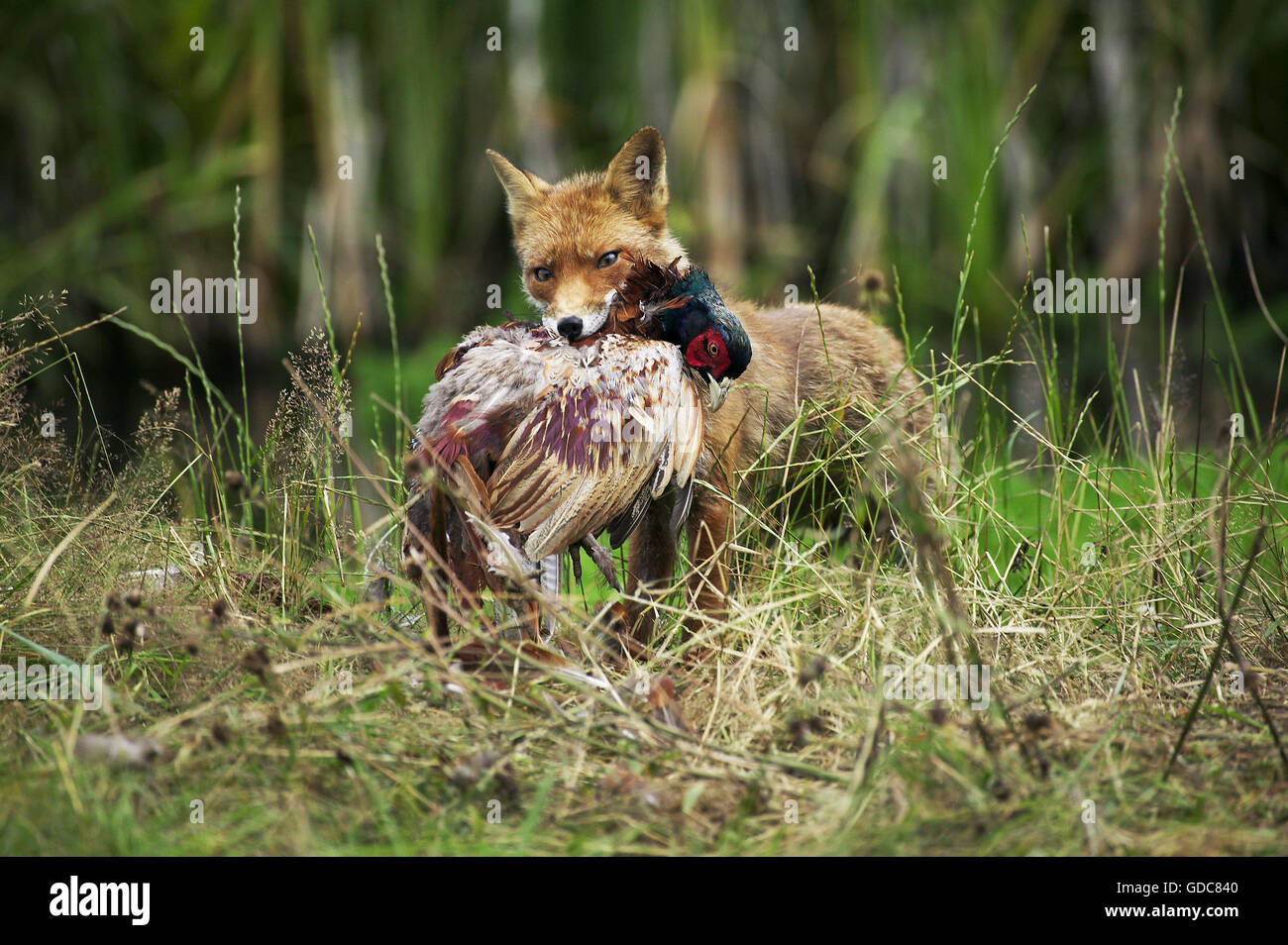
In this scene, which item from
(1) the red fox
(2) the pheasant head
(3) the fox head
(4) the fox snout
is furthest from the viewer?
(3) the fox head

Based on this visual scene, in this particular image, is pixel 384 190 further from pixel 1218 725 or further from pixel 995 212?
pixel 1218 725

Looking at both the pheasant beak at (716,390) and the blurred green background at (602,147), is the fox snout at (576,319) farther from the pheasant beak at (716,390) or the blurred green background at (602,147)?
the blurred green background at (602,147)

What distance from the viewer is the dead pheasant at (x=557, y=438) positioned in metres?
2.54

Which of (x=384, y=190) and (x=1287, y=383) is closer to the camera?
(x=1287, y=383)

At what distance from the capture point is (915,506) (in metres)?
2.09

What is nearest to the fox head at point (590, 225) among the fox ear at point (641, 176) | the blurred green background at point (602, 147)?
the fox ear at point (641, 176)

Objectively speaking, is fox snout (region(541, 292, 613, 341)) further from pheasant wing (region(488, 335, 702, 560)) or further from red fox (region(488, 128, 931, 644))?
pheasant wing (region(488, 335, 702, 560))

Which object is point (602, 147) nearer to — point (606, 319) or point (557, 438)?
point (606, 319)

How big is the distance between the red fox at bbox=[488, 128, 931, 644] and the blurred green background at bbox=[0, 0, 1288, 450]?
13.3ft

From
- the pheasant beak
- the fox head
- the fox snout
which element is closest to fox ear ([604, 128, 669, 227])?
the fox head

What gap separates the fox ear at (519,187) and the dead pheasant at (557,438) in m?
0.97

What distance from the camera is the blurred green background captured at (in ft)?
27.2

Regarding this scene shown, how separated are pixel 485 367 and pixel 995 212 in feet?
21.7
